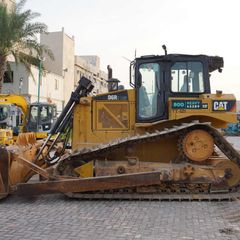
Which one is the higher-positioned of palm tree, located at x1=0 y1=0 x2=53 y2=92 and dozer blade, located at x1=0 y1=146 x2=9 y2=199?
palm tree, located at x1=0 y1=0 x2=53 y2=92

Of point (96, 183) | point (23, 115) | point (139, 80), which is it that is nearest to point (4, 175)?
point (96, 183)

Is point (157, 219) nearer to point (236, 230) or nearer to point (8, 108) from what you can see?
point (236, 230)

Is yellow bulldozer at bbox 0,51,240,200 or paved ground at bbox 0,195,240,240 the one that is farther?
yellow bulldozer at bbox 0,51,240,200

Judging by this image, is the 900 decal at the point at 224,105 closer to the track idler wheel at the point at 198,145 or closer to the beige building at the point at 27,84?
the track idler wheel at the point at 198,145

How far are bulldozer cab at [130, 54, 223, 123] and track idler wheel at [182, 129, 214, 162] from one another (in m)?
0.98

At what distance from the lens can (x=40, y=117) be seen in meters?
23.8

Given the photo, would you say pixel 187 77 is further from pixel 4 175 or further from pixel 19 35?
pixel 19 35

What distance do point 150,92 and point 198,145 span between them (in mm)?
1608

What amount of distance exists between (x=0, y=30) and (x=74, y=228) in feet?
74.8

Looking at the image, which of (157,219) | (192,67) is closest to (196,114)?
(192,67)

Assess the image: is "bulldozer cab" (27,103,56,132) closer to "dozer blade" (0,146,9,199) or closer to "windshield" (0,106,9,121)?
"windshield" (0,106,9,121)

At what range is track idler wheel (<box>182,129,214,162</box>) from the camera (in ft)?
29.3

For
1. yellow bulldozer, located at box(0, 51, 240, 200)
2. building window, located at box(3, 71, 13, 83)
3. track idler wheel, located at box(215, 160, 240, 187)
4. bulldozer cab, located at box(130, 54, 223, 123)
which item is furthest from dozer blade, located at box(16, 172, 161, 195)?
building window, located at box(3, 71, 13, 83)

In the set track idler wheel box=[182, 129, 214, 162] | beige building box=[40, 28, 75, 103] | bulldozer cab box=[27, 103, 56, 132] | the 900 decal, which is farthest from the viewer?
beige building box=[40, 28, 75, 103]
